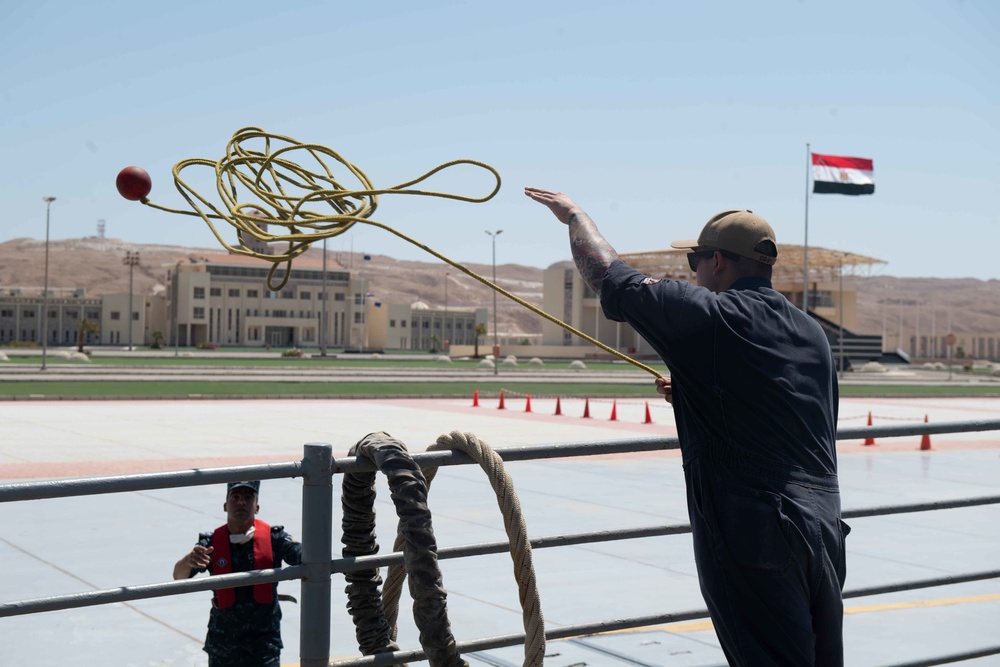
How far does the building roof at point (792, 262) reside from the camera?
104125mm

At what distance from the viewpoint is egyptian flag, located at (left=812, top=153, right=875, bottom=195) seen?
2549 inches

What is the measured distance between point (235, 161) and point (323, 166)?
31 cm

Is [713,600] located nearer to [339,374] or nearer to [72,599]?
[72,599]

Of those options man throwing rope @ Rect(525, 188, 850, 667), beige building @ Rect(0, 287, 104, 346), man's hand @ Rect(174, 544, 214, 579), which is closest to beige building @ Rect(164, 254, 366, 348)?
beige building @ Rect(0, 287, 104, 346)

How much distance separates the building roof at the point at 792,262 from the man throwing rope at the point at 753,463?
322 ft

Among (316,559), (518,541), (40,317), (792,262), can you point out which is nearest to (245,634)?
(316,559)

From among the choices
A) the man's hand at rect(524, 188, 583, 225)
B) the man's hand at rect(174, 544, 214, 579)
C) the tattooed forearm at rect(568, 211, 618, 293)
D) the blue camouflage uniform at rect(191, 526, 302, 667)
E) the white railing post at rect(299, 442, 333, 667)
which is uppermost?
the man's hand at rect(524, 188, 583, 225)

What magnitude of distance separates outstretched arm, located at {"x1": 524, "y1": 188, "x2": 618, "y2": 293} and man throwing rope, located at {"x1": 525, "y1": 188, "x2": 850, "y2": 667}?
0.11ft

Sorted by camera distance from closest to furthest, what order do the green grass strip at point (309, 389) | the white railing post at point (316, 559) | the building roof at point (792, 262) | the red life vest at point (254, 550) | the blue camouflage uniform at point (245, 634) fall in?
1. the white railing post at point (316, 559)
2. the blue camouflage uniform at point (245, 634)
3. the red life vest at point (254, 550)
4. the green grass strip at point (309, 389)
5. the building roof at point (792, 262)

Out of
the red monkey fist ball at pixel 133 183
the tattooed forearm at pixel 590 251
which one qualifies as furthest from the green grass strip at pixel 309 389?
the tattooed forearm at pixel 590 251

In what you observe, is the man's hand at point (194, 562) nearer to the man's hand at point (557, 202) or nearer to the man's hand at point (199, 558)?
the man's hand at point (199, 558)

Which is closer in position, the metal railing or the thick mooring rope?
the metal railing

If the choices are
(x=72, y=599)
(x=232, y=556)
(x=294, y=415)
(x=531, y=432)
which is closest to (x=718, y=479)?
(x=72, y=599)

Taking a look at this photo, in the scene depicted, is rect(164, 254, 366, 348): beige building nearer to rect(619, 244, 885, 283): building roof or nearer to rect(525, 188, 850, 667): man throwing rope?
rect(619, 244, 885, 283): building roof
